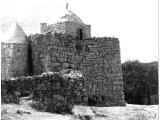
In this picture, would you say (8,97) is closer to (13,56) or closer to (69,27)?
(13,56)

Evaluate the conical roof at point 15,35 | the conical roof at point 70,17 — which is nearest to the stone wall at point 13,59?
the conical roof at point 15,35

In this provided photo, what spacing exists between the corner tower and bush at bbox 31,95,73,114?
8.46m

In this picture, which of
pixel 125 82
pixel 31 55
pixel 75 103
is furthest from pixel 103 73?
pixel 125 82

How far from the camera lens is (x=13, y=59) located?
59.3 ft

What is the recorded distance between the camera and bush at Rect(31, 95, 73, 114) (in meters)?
10.8

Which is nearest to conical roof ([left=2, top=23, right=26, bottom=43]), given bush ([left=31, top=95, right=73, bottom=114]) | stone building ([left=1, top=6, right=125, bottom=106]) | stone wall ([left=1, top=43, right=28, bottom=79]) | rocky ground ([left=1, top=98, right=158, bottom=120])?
stone building ([left=1, top=6, right=125, bottom=106])

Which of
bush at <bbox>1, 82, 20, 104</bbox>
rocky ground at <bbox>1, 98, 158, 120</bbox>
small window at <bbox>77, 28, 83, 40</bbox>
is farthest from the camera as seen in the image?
A: small window at <bbox>77, 28, 83, 40</bbox>

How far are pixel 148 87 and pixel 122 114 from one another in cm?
2852

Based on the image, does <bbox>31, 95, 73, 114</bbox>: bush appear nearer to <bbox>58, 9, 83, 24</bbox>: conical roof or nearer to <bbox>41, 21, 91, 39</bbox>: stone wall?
<bbox>41, 21, 91, 39</bbox>: stone wall

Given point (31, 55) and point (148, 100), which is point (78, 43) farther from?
point (148, 100)

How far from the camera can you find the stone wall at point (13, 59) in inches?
707

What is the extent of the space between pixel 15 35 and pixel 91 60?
13.9 feet

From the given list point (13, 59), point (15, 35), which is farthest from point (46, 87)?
point (15, 35)

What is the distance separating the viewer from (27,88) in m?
11.7
